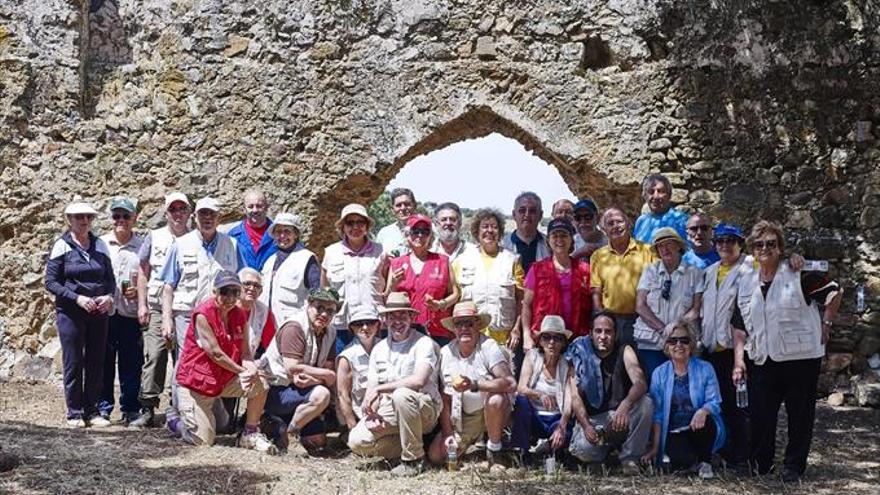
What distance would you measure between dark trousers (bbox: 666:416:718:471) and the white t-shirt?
1041mm

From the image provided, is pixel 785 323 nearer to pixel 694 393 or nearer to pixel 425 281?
pixel 694 393

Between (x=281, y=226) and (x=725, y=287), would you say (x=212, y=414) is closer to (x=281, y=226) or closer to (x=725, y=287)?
(x=281, y=226)

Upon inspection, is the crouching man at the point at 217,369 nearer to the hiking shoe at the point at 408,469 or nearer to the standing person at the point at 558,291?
the hiking shoe at the point at 408,469

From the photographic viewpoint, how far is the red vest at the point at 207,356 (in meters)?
5.36

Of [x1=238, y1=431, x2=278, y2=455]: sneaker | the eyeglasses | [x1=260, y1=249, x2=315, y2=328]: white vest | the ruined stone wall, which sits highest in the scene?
the ruined stone wall

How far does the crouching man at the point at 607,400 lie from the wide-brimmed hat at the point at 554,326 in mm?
117

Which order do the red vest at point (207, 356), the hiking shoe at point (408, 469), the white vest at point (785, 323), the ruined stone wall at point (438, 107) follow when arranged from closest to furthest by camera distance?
1. the white vest at point (785, 323)
2. the hiking shoe at point (408, 469)
3. the red vest at point (207, 356)
4. the ruined stone wall at point (438, 107)

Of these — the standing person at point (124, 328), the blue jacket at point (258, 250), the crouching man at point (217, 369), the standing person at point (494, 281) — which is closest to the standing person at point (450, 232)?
the standing person at point (494, 281)

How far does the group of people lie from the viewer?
4984mm

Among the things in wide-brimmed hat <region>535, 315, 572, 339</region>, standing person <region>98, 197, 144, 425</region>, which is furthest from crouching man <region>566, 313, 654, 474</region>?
standing person <region>98, 197, 144, 425</region>

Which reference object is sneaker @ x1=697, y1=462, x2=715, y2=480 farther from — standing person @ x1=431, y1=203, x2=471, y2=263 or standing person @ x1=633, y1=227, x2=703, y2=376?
standing person @ x1=431, y1=203, x2=471, y2=263

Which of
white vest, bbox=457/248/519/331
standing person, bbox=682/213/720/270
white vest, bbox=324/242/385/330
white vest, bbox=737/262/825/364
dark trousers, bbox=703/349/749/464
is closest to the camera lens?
white vest, bbox=737/262/825/364

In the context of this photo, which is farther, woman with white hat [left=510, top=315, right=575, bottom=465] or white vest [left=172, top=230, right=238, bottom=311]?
white vest [left=172, top=230, right=238, bottom=311]

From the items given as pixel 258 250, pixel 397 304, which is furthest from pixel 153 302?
pixel 397 304
